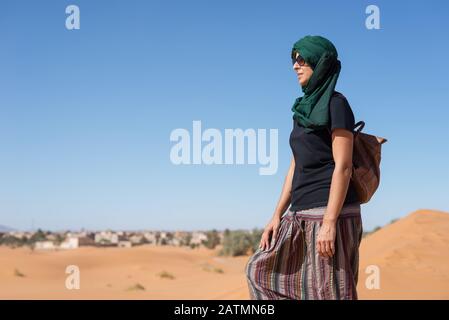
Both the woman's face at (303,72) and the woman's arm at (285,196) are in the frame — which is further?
the woman's arm at (285,196)

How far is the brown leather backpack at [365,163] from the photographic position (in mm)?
3453

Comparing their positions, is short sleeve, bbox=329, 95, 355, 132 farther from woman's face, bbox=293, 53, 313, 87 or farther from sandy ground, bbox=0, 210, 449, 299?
sandy ground, bbox=0, 210, 449, 299

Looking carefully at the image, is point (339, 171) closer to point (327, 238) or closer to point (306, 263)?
point (327, 238)

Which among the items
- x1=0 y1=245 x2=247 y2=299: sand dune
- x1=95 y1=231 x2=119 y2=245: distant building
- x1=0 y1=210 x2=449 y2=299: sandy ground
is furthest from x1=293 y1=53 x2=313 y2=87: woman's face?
x1=95 y1=231 x2=119 y2=245: distant building

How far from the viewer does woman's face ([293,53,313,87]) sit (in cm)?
357

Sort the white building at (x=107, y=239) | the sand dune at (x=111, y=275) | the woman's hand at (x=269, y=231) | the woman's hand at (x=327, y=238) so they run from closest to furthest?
the woman's hand at (x=327, y=238) < the woman's hand at (x=269, y=231) < the sand dune at (x=111, y=275) < the white building at (x=107, y=239)

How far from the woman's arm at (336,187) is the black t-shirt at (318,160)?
7 cm

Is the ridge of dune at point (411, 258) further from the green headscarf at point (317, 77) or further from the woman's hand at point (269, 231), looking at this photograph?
the green headscarf at point (317, 77)

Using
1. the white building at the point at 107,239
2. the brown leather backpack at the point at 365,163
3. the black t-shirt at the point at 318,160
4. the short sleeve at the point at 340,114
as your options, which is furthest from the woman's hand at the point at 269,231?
the white building at the point at 107,239

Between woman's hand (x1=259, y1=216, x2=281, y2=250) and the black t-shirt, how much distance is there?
0.68 feet

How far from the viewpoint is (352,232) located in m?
3.43

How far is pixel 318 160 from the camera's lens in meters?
3.47
